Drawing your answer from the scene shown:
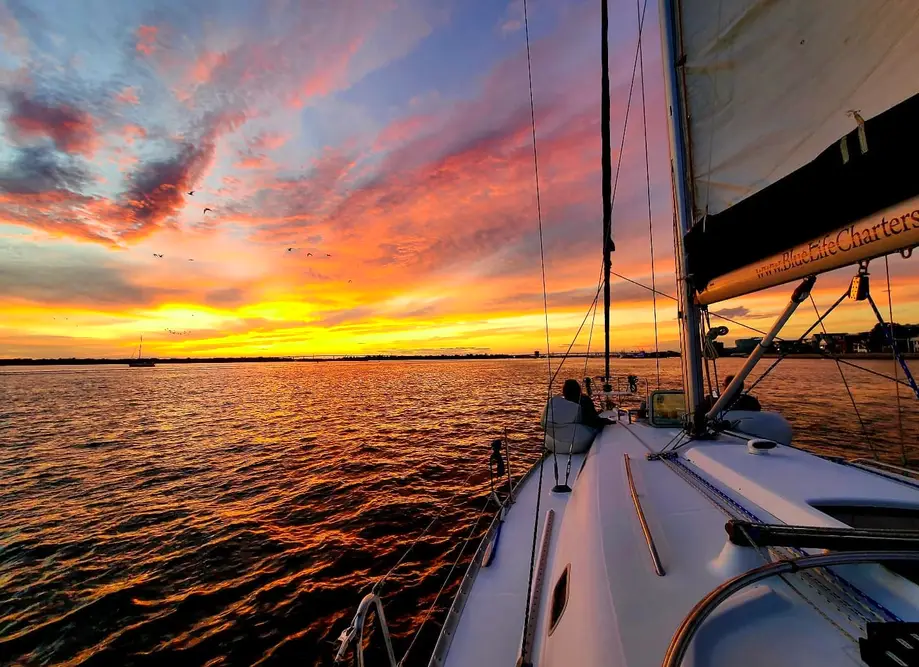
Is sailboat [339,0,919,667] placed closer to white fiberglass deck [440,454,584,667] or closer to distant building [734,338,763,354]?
white fiberglass deck [440,454,584,667]

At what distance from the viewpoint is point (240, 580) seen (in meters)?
7.83

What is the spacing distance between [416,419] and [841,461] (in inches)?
916

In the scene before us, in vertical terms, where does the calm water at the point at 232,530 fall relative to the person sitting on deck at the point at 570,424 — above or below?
below

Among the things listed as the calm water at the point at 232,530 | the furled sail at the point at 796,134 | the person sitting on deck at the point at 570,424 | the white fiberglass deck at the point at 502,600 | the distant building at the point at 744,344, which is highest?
the furled sail at the point at 796,134

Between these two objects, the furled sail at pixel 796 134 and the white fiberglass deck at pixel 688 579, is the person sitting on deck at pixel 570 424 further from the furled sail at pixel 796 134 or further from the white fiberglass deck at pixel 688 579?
the furled sail at pixel 796 134

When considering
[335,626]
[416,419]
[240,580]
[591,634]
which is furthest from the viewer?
[416,419]

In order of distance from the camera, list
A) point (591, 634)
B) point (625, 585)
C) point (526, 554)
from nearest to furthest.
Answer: point (591, 634), point (625, 585), point (526, 554)

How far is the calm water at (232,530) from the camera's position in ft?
21.1

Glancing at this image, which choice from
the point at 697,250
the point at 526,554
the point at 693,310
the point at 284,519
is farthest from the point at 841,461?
the point at 284,519

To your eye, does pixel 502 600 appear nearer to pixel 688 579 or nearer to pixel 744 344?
pixel 688 579

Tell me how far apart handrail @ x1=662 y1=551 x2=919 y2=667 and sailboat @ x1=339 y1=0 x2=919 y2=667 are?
0.4 inches

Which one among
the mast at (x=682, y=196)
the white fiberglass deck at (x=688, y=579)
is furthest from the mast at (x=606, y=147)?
the white fiberglass deck at (x=688, y=579)

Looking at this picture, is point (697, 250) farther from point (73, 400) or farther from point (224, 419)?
point (73, 400)

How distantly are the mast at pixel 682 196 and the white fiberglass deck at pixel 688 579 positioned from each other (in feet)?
4.16
